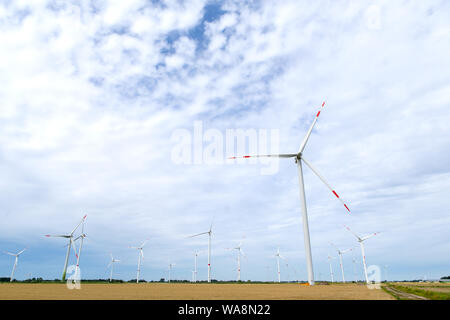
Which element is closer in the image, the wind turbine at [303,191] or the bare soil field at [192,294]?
the bare soil field at [192,294]

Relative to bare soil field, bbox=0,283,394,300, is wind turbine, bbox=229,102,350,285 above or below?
above

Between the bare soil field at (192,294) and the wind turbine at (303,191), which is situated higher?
the wind turbine at (303,191)

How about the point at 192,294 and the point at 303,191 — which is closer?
the point at 192,294

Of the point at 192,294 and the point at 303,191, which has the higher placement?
the point at 303,191

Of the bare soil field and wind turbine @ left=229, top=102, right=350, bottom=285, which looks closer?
the bare soil field
